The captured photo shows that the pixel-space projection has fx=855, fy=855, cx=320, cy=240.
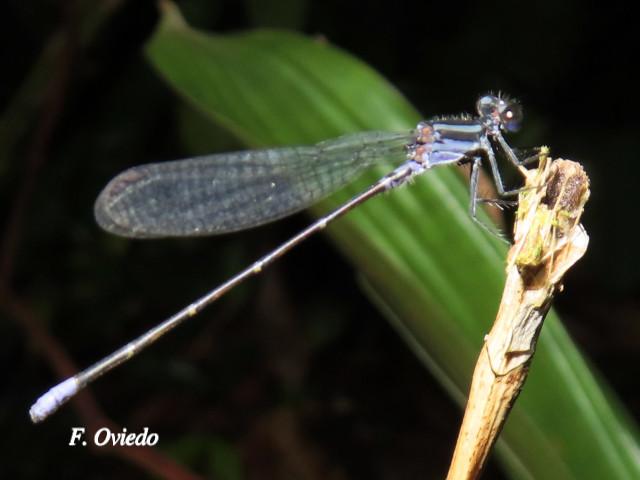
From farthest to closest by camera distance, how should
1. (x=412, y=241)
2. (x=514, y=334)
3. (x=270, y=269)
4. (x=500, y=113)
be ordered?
(x=270, y=269) → (x=500, y=113) → (x=412, y=241) → (x=514, y=334)

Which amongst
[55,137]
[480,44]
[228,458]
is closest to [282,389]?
[228,458]

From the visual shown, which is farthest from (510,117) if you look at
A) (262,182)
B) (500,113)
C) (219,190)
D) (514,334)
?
(514,334)

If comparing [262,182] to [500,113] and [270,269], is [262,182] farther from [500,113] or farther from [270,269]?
[270,269]

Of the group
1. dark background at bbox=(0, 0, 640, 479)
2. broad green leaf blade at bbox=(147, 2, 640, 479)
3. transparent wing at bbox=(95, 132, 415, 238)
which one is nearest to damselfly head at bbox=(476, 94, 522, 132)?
transparent wing at bbox=(95, 132, 415, 238)

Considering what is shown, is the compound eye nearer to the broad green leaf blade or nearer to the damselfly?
the damselfly

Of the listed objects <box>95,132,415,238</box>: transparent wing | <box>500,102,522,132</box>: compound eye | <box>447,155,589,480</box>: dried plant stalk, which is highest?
<box>95,132,415,238</box>: transparent wing

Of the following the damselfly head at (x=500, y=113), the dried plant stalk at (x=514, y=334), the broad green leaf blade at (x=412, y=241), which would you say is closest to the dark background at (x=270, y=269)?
the damselfly head at (x=500, y=113)
